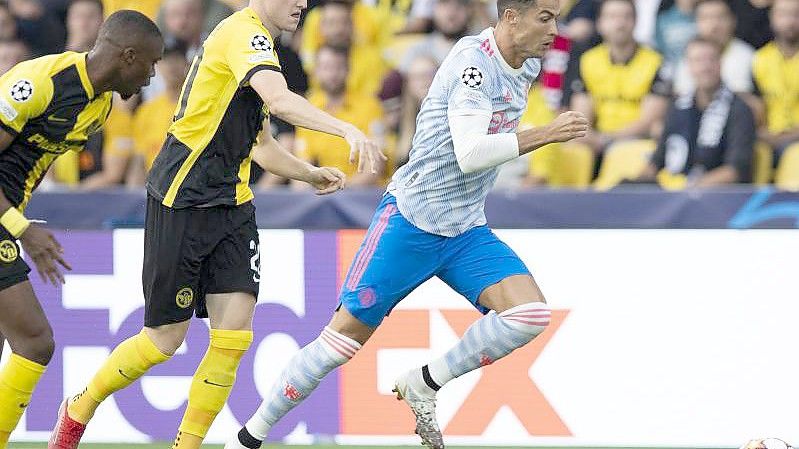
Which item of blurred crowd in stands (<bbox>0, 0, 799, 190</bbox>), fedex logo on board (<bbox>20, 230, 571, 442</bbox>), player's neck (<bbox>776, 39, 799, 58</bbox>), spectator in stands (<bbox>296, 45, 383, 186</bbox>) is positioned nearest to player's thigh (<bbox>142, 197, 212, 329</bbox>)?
fedex logo on board (<bbox>20, 230, 571, 442</bbox>)

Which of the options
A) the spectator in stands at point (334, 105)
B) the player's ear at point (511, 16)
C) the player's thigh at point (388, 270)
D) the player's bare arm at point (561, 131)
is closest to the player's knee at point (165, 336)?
the player's thigh at point (388, 270)

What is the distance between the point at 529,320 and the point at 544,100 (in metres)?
4.11

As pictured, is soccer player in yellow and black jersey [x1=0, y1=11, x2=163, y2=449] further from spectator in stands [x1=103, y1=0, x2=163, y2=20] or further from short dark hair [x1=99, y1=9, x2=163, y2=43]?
spectator in stands [x1=103, y1=0, x2=163, y2=20]

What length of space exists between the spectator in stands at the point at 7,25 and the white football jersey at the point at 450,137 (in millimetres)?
5394

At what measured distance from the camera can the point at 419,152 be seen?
6836mm

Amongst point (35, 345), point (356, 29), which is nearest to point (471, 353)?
point (35, 345)

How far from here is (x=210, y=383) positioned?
6.57m

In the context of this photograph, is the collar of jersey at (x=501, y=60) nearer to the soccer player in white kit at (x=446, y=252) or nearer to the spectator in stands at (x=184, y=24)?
the soccer player in white kit at (x=446, y=252)

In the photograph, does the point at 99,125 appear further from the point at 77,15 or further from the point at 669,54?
the point at 669,54

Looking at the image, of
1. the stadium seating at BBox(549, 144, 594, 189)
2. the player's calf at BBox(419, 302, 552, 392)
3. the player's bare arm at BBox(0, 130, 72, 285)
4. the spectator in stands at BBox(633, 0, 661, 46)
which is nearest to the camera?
the player's bare arm at BBox(0, 130, 72, 285)

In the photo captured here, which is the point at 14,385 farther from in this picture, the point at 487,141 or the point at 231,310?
the point at 487,141

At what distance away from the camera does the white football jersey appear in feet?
21.6

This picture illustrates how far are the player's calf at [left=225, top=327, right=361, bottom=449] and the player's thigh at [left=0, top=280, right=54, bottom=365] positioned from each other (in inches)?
41.8

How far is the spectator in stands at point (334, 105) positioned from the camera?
1044cm
